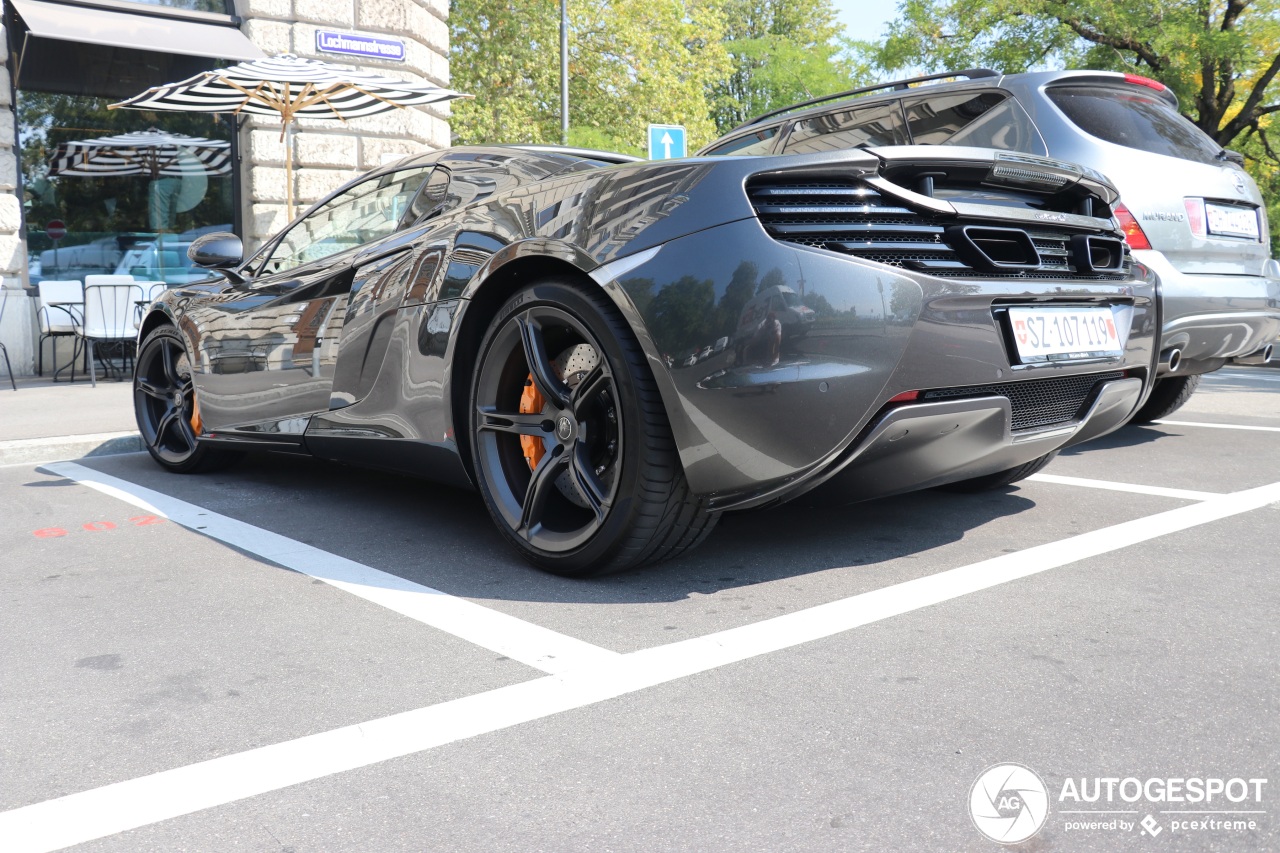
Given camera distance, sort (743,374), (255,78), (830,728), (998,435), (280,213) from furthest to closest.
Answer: (280,213) < (255,78) < (998,435) < (743,374) < (830,728)

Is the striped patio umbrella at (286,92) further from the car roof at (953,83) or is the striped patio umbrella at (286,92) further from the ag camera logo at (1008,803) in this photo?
the ag camera logo at (1008,803)

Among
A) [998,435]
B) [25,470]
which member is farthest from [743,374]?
[25,470]

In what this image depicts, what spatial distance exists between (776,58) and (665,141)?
36255mm

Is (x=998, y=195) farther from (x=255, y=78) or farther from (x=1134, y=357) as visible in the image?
(x=255, y=78)

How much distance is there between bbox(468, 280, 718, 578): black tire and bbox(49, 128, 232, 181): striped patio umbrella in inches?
381

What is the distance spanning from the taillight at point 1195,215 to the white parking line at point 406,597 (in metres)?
3.69

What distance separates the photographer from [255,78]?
9172 millimetres

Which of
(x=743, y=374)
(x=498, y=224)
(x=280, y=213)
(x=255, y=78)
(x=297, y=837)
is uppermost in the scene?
(x=255, y=78)

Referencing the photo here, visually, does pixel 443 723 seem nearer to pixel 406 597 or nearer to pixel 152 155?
pixel 406 597

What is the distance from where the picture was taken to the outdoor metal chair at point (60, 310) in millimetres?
9906

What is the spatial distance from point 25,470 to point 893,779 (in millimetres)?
4971

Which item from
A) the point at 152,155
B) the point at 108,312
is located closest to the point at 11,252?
the point at 108,312

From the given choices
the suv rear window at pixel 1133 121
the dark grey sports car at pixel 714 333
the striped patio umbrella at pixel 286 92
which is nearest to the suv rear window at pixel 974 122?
the suv rear window at pixel 1133 121

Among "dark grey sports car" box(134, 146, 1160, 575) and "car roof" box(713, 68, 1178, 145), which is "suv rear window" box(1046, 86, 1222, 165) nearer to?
"car roof" box(713, 68, 1178, 145)
